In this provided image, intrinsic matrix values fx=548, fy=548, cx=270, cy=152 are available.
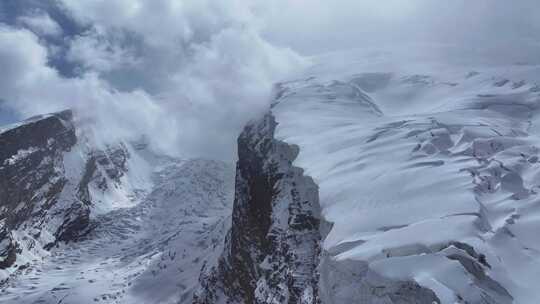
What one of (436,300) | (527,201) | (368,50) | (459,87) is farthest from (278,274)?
(368,50)

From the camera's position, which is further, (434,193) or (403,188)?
(403,188)

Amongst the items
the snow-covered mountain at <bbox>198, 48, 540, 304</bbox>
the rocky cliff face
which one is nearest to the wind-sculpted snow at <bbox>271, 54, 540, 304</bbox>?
the snow-covered mountain at <bbox>198, 48, 540, 304</bbox>

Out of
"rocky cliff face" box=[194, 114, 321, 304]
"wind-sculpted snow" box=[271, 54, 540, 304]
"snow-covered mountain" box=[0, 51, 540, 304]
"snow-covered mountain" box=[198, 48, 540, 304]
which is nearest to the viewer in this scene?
"wind-sculpted snow" box=[271, 54, 540, 304]

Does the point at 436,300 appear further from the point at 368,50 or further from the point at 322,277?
the point at 368,50

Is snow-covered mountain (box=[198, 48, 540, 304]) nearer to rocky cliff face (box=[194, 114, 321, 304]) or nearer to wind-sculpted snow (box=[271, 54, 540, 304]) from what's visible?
wind-sculpted snow (box=[271, 54, 540, 304])

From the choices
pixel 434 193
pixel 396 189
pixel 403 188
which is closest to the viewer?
pixel 434 193

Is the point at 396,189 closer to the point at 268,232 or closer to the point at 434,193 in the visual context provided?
the point at 434,193

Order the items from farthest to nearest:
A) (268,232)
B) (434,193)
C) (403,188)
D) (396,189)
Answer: (268,232)
(396,189)
(403,188)
(434,193)

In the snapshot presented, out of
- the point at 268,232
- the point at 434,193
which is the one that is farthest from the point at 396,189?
the point at 268,232
